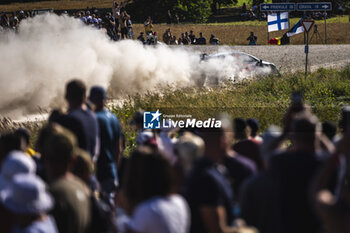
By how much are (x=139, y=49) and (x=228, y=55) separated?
12.6 ft

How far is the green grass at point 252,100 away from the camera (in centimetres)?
1551

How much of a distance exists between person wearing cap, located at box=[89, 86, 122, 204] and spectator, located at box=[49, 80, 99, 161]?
14.5 inches

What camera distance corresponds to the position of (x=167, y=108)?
639 inches

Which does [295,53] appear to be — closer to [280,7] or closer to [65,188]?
[280,7]

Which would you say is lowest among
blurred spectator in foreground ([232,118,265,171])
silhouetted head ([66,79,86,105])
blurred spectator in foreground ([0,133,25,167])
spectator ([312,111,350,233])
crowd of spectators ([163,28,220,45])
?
crowd of spectators ([163,28,220,45])

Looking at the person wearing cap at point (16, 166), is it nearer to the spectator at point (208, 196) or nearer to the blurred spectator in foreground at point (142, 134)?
the spectator at point (208, 196)

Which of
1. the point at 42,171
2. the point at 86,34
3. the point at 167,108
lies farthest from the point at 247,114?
the point at 42,171

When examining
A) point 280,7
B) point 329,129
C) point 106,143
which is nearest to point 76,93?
point 106,143

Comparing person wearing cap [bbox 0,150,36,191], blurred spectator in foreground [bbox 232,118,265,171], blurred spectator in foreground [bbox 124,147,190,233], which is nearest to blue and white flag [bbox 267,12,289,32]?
blurred spectator in foreground [bbox 232,118,265,171]

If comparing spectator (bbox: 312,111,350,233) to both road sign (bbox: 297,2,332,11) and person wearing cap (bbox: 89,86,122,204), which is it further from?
road sign (bbox: 297,2,332,11)

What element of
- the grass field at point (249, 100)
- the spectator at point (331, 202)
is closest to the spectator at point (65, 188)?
the spectator at point (331, 202)

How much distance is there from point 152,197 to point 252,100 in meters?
14.4

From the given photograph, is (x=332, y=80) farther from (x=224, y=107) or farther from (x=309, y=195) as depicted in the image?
(x=309, y=195)

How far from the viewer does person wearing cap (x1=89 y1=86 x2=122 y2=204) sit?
6168mm
